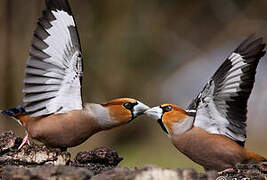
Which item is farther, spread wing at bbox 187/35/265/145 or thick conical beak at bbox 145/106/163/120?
thick conical beak at bbox 145/106/163/120

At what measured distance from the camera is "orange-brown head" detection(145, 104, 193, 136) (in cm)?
269

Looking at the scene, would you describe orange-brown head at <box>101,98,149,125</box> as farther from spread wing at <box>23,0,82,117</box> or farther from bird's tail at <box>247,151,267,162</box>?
bird's tail at <box>247,151,267,162</box>

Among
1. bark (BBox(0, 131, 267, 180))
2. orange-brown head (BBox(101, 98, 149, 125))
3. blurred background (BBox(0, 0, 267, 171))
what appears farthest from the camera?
blurred background (BBox(0, 0, 267, 171))

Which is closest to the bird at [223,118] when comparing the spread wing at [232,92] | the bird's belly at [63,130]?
the spread wing at [232,92]

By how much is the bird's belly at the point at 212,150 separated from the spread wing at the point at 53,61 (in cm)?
62

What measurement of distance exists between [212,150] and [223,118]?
0.18 m

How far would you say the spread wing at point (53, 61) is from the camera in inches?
105

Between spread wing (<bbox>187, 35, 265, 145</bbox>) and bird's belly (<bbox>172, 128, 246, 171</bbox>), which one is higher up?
spread wing (<bbox>187, 35, 265, 145</bbox>)

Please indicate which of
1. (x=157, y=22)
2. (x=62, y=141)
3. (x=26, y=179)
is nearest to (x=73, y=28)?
(x=62, y=141)

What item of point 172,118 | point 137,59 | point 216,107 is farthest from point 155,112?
point 137,59

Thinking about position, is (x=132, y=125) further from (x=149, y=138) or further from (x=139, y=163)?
(x=139, y=163)

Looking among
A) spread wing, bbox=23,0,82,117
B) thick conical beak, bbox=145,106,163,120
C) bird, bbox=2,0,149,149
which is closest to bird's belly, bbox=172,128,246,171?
thick conical beak, bbox=145,106,163,120

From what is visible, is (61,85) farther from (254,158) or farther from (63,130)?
(254,158)

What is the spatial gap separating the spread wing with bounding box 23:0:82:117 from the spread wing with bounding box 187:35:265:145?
0.68 metres
